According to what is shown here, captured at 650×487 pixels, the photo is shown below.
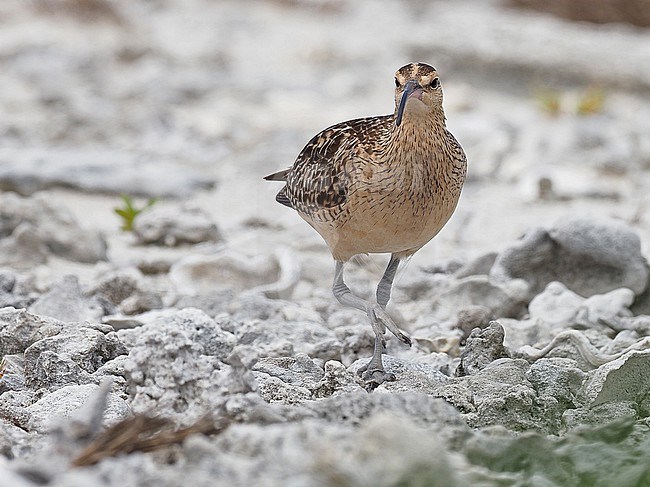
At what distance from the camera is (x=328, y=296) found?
6.30 m

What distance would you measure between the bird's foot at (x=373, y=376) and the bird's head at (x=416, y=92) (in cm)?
103

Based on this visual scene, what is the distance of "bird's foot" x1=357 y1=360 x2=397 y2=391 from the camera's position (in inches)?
174

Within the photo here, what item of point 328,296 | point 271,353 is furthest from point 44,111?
point 271,353

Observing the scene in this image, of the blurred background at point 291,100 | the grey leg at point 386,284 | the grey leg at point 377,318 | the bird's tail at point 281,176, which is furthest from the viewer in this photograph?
the blurred background at point 291,100

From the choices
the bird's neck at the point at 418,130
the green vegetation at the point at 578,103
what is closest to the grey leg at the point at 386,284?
the bird's neck at the point at 418,130

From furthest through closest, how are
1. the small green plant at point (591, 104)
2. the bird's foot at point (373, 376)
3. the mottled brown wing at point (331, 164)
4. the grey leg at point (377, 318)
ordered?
the small green plant at point (591, 104) < the mottled brown wing at point (331, 164) < the grey leg at point (377, 318) < the bird's foot at point (373, 376)

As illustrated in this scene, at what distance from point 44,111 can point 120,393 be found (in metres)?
7.96

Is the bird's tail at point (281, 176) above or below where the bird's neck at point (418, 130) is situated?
below

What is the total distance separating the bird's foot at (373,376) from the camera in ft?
14.5

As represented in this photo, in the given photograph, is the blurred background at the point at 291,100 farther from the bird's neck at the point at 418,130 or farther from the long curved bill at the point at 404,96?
the long curved bill at the point at 404,96

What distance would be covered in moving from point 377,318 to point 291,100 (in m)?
6.97

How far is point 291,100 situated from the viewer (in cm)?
1145

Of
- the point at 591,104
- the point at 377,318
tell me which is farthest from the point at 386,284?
the point at 591,104

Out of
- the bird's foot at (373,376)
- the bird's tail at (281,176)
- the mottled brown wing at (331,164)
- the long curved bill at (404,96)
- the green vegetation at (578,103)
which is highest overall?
the green vegetation at (578,103)
